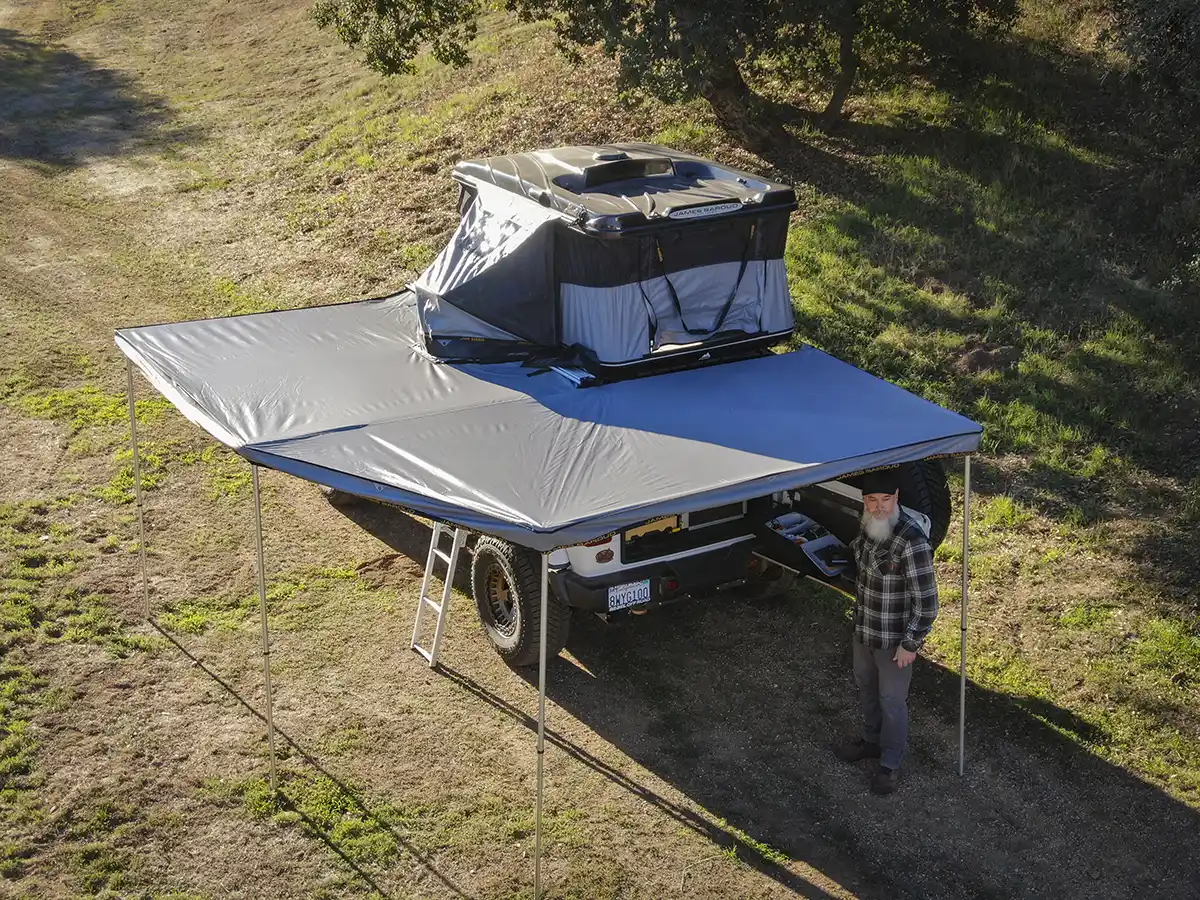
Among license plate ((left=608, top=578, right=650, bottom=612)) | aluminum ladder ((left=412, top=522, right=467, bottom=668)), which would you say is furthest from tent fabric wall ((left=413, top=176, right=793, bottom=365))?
license plate ((left=608, top=578, right=650, bottom=612))

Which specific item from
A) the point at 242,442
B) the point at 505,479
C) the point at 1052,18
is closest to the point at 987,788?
the point at 505,479

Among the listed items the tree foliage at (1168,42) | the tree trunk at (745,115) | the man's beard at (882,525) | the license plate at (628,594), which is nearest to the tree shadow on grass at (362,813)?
the license plate at (628,594)

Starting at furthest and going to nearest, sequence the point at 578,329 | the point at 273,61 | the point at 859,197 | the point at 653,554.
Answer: the point at 273,61, the point at 859,197, the point at 578,329, the point at 653,554

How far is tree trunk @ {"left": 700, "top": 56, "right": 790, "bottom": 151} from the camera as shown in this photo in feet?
54.3

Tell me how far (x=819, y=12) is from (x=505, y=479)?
382 inches

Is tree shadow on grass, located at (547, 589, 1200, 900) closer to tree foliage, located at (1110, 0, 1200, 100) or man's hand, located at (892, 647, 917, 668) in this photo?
man's hand, located at (892, 647, 917, 668)

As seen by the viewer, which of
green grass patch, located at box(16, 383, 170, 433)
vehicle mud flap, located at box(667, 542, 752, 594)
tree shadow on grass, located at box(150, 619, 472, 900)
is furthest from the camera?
green grass patch, located at box(16, 383, 170, 433)

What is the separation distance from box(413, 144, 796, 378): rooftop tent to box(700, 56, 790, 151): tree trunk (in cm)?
743

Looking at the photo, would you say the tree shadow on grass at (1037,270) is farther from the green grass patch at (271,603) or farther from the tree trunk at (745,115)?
the green grass patch at (271,603)

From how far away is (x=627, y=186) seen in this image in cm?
934

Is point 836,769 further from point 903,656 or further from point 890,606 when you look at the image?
point 890,606

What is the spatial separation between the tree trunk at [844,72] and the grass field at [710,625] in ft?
1.30

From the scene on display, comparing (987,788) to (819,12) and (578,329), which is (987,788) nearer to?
(578,329)

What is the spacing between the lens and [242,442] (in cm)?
727
